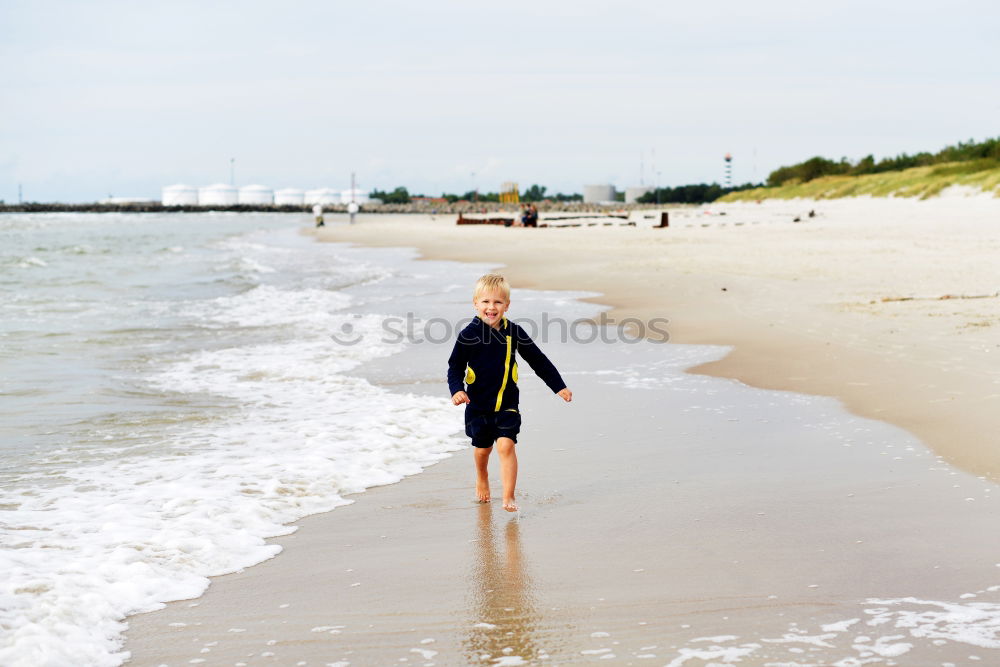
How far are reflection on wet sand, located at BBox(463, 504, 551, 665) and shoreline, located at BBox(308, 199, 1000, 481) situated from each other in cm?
281

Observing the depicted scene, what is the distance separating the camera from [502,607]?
368 cm

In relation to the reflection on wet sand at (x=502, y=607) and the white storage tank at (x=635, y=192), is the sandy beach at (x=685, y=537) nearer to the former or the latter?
the reflection on wet sand at (x=502, y=607)

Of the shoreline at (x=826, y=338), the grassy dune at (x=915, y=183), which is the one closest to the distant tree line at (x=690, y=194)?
the grassy dune at (x=915, y=183)

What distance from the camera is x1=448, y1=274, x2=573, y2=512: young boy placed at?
5270 mm

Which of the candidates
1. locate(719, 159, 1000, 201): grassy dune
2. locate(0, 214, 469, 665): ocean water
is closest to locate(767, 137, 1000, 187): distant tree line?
locate(719, 159, 1000, 201): grassy dune

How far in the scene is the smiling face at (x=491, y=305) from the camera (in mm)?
5242

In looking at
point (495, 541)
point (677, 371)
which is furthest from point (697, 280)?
point (495, 541)

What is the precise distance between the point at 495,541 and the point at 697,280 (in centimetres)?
1364

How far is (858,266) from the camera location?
18.3 meters

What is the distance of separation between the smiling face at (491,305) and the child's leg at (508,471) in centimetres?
67

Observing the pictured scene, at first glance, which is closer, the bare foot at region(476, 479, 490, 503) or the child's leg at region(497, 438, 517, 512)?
the child's leg at region(497, 438, 517, 512)

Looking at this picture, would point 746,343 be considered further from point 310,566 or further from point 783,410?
point 310,566

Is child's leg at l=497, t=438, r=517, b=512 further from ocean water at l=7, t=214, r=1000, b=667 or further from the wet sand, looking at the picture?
ocean water at l=7, t=214, r=1000, b=667

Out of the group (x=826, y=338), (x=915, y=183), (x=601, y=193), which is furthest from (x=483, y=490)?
(x=601, y=193)
